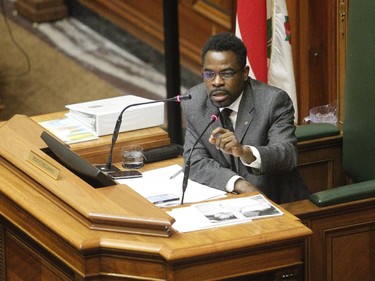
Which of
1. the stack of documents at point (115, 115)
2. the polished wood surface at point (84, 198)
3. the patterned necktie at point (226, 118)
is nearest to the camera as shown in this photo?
the polished wood surface at point (84, 198)

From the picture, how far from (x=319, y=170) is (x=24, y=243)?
1459 millimetres

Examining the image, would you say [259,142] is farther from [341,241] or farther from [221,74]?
[341,241]

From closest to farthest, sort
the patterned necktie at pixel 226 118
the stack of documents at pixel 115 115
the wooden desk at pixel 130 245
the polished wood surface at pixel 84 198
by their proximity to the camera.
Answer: the wooden desk at pixel 130 245 → the polished wood surface at pixel 84 198 → the patterned necktie at pixel 226 118 → the stack of documents at pixel 115 115

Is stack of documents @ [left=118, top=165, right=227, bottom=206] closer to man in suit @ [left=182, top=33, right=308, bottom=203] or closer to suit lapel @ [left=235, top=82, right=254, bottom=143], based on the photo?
man in suit @ [left=182, top=33, right=308, bottom=203]

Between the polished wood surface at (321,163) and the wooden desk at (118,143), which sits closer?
the wooden desk at (118,143)

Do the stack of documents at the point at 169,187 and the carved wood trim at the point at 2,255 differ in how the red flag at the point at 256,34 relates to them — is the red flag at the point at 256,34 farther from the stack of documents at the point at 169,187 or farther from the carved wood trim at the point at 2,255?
the carved wood trim at the point at 2,255

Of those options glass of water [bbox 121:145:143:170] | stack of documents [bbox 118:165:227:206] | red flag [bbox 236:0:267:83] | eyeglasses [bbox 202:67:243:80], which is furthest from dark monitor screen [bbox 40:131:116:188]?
red flag [bbox 236:0:267:83]

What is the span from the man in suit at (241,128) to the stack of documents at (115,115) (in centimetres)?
30

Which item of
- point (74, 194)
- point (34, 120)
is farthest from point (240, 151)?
point (34, 120)

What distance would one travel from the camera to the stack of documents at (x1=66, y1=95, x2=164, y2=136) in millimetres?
4777

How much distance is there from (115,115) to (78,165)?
0.73 metres

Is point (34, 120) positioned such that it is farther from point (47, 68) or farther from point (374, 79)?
point (47, 68)

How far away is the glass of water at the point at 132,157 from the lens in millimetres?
4672

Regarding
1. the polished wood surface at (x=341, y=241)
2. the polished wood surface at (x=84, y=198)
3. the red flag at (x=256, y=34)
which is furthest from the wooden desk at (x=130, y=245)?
the red flag at (x=256, y=34)
